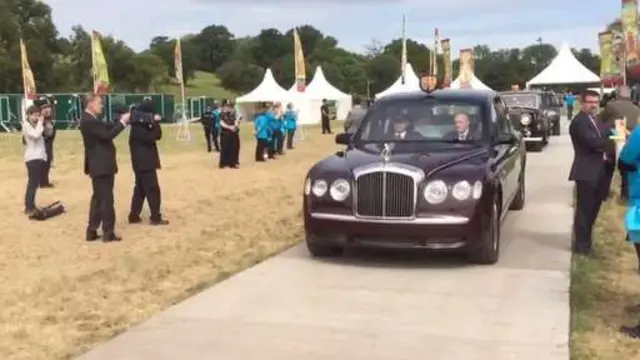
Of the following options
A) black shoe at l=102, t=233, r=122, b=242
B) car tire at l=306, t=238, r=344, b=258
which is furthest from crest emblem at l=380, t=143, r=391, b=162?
black shoe at l=102, t=233, r=122, b=242

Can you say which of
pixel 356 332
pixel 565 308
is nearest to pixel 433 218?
pixel 565 308

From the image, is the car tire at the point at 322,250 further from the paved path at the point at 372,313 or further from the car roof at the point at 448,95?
the car roof at the point at 448,95

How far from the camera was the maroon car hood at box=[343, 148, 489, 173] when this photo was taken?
27.1ft

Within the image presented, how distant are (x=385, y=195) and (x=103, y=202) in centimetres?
368

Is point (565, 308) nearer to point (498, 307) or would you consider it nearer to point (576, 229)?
point (498, 307)

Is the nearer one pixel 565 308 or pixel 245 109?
pixel 565 308

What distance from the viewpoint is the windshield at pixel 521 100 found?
25484 mm

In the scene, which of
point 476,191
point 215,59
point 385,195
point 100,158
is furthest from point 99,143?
point 215,59

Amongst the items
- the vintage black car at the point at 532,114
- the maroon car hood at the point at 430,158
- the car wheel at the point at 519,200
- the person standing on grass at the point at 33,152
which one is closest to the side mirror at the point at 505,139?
the maroon car hood at the point at 430,158

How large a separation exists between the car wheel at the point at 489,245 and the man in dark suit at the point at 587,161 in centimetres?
98

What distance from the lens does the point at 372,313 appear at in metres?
6.61

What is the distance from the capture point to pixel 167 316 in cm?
655

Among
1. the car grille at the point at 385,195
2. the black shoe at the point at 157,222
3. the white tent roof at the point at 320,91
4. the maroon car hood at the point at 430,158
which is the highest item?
the white tent roof at the point at 320,91

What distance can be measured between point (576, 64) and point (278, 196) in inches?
1278
